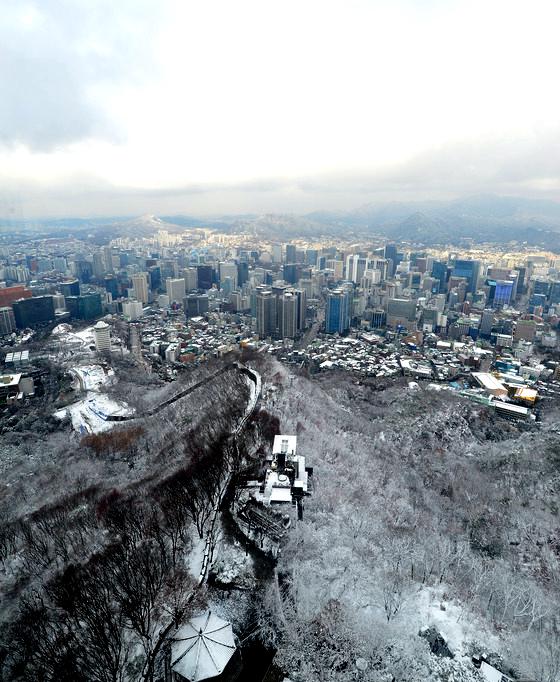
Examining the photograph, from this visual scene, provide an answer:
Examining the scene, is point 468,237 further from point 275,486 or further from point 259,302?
point 275,486

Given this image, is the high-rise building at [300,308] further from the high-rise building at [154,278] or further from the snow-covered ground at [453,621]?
the snow-covered ground at [453,621]

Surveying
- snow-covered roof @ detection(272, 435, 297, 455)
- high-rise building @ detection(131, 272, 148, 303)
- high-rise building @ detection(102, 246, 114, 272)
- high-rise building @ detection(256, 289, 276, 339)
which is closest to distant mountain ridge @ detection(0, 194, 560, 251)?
high-rise building @ detection(102, 246, 114, 272)

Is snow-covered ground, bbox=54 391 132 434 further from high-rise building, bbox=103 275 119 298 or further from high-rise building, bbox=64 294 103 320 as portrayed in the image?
high-rise building, bbox=103 275 119 298

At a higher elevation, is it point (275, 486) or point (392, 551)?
point (275, 486)

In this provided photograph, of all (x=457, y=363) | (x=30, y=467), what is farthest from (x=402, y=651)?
(x=457, y=363)

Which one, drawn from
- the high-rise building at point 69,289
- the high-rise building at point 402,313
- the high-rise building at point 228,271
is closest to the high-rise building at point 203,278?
the high-rise building at point 228,271

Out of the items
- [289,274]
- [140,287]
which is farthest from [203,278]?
[289,274]

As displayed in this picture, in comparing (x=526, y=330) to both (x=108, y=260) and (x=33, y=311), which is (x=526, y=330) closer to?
(x=33, y=311)
